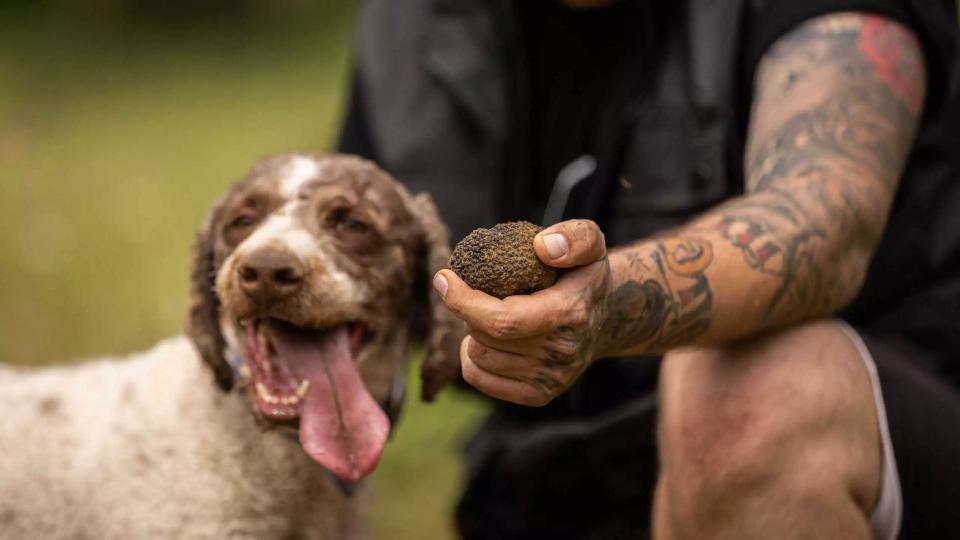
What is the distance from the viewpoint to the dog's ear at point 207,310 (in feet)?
8.34

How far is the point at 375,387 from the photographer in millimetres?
2656

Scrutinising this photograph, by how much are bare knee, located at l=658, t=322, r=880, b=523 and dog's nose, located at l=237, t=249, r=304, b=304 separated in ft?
2.46

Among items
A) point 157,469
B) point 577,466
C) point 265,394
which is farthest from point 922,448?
point 157,469

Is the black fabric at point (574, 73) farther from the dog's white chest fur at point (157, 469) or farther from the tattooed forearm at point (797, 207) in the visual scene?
the dog's white chest fur at point (157, 469)

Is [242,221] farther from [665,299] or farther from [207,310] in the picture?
[665,299]

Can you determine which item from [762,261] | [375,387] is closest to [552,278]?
[762,261]

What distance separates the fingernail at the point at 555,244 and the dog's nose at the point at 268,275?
2.17 feet

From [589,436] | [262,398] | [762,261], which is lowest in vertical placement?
[589,436]

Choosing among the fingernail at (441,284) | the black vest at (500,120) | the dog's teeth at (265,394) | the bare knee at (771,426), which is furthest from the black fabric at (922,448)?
the dog's teeth at (265,394)

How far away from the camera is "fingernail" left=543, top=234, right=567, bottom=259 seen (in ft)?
5.75

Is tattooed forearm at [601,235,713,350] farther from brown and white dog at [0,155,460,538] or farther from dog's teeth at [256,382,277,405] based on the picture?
dog's teeth at [256,382,277,405]

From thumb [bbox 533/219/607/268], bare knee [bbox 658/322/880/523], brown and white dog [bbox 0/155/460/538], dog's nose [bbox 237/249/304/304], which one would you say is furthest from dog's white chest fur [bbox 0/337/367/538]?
thumb [bbox 533/219/607/268]

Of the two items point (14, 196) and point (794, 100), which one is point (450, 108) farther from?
point (14, 196)

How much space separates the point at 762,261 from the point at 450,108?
4.36ft
